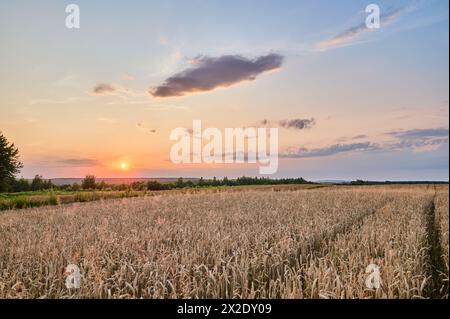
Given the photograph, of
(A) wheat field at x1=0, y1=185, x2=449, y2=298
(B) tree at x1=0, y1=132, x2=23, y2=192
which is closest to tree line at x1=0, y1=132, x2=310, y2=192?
(B) tree at x1=0, y1=132, x2=23, y2=192

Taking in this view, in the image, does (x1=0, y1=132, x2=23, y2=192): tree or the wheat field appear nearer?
the wheat field

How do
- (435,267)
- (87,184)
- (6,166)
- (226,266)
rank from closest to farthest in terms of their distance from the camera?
1. (226,266)
2. (435,267)
3. (6,166)
4. (87,184)

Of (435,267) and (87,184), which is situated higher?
(87,184)

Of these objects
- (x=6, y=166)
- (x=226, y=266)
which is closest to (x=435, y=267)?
(x=226, y=266)

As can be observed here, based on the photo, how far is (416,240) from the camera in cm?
709

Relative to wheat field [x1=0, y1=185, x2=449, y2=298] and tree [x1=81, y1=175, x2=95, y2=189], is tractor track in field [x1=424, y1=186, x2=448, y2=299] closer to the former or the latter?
wheat field [x1=0, y1=185, x2=449, y2=298]

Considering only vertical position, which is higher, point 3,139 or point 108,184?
point 3,139

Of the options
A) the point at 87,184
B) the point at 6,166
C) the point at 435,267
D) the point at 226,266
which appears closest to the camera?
the point at 226,266

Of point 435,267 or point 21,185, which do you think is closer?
point 435,267

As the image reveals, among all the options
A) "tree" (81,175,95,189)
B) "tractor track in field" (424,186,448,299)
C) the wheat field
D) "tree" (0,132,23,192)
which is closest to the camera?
the wheat field

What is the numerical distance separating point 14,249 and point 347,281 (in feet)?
19.4

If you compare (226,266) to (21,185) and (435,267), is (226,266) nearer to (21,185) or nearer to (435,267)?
(435,267)
